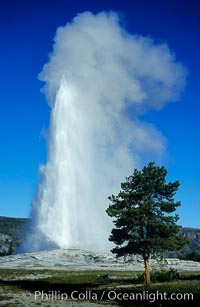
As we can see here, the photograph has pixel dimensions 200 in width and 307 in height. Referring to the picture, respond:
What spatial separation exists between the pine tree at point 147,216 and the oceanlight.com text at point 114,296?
727cm

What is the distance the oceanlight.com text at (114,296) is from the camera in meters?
28.4

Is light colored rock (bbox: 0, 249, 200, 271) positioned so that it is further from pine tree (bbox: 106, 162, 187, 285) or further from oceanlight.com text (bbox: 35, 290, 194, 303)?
oceanlight.com text (bbox: 35, 290, 194, 303)

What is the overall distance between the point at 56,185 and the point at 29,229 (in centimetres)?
1347

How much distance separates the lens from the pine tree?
40.4 m

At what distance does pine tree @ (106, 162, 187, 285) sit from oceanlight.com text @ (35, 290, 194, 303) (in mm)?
7272

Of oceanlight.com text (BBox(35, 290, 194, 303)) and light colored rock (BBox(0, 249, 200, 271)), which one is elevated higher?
light colored rock (BBox(0, 249, 200, 271))

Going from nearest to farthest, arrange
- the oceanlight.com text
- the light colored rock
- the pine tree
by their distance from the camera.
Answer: the oceanlight.com text < the pine tree < the light colored rock

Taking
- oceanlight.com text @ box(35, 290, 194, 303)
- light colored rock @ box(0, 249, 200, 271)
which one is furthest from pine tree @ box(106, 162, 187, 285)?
light colored rock @ box(0, 249, 200, 271)

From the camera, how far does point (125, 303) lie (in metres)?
27.5

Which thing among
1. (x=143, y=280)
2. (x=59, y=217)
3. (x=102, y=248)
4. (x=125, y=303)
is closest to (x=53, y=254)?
(x=59, y=217)

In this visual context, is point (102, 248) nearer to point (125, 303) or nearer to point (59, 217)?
→ point (59, 217)

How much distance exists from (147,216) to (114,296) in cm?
1106

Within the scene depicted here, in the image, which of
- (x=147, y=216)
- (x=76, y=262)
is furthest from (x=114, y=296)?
(x=76, y=262)

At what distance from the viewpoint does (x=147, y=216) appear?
135 ft
